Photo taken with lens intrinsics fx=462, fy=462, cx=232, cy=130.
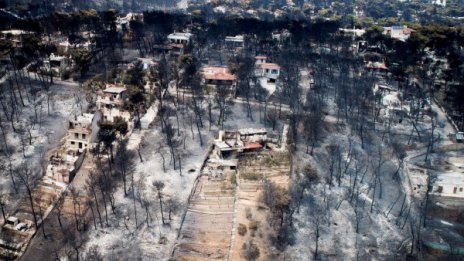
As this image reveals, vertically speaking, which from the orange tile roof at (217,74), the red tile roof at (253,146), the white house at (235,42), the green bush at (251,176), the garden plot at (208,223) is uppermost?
the white house at (235,42)

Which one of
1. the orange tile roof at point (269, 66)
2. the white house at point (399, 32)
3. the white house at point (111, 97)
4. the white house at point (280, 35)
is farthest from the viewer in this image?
the white house at point (399, 32)

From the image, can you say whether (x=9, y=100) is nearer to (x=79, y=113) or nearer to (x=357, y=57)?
(x=79, y=113)

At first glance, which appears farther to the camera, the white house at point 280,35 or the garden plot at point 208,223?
the white house at point 280,35

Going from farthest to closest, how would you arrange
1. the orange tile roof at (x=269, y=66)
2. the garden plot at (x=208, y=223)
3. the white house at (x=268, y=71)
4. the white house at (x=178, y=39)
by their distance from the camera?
the white house at (x=178, y=39) → the orange tile roof at (x=269, y=66) → the white house at (x=268, y=71) → the garden plot at (x=208, y=223)

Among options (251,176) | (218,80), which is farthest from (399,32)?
(251,176)

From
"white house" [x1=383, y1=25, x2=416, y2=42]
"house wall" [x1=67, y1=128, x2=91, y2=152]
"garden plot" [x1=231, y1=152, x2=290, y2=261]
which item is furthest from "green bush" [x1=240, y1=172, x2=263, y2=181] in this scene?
"white house" [x1=383, y1=25, x2=416, y2=42]

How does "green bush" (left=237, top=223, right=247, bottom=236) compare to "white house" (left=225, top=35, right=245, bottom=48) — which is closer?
"green bush" (left=237, top=223, right=247, bottom=236)

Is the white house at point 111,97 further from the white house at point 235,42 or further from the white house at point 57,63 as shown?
the white house at point 235,42

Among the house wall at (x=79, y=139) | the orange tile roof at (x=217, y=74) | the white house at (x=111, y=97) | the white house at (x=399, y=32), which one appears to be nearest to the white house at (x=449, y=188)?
the orange tile roof at (x=217, y=74)

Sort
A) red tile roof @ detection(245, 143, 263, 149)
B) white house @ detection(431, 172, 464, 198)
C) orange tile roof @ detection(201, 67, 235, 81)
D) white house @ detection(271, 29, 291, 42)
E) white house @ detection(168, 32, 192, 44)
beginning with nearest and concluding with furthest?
white house @ detection(431, 172, 464, 198) → red tile roof @ detection(245, 143, 263, 149) → orange tile roof @ detection(201, 67, 235, 81) → white house @ detection(168, 32, 192, 44) → white house @ detection(271, 29, 291, 42)

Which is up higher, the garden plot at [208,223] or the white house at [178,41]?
the white house at [178,41]

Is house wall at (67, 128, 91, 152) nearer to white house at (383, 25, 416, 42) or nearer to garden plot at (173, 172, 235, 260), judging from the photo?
garden plot at (173, 172, 235, 260)
